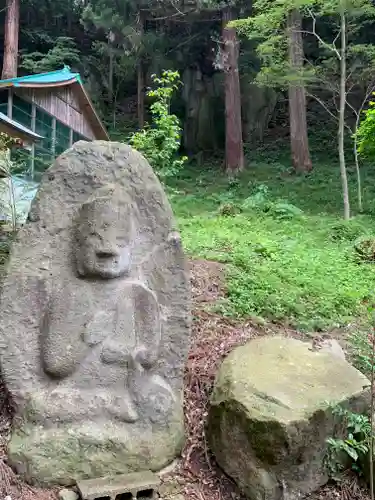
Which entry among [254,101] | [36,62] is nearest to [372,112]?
[254,101]

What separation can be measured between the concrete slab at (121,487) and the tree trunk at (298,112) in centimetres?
1250

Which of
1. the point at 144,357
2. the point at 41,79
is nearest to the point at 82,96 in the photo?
the point at 41,79

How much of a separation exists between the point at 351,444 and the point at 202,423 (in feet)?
3.43

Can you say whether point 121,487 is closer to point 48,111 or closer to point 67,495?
point 67,495

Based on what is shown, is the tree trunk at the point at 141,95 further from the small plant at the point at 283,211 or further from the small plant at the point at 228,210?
the small plant at the point at 283,211

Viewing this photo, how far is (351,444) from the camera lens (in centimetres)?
304

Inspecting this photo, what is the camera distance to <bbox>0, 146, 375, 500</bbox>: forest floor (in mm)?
3277

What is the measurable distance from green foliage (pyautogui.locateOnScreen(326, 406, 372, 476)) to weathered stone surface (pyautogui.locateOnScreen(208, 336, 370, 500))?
7cm

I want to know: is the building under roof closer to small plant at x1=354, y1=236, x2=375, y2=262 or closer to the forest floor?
the forest floor

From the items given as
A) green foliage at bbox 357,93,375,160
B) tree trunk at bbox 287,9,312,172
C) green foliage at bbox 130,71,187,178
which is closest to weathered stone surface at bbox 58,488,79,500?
green foliage at bbox 130,71,187,178

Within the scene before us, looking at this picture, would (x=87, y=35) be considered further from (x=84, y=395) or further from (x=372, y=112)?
(x=84, y=395)

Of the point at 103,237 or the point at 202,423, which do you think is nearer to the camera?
the point at 103,237

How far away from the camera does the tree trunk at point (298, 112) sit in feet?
45.6

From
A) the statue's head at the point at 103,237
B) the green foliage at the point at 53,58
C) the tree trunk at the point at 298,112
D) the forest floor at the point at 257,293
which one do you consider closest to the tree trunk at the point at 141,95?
the green foliage at the point at 53,58
